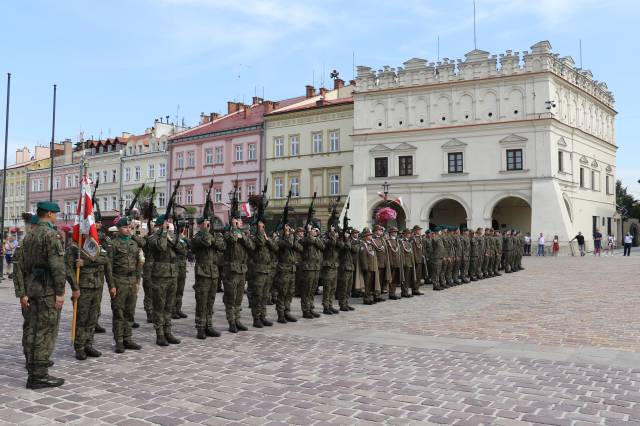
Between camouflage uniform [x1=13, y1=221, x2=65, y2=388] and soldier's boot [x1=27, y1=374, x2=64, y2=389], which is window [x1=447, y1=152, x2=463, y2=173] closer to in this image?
camouflage uniform [x1=13, y1=221, x2=65, y2=388]

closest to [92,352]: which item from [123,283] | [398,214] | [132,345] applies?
[132,345]

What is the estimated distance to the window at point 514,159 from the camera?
122 ft

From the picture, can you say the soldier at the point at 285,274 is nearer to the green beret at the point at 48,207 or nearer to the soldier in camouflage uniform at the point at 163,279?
the soldier in camouflage uniform at the point at 163,279

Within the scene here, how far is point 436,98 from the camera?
3941 centimetres

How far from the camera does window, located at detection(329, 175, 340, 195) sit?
44.1 metres

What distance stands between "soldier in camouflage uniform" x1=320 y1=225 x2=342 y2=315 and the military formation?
20mm

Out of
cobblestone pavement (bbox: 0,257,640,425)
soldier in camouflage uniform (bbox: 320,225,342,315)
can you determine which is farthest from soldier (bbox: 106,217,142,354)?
soldier in camouflage uniform (bbox: 320,225,342,315)

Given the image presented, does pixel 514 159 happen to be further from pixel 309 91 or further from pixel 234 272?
pixel 234 272

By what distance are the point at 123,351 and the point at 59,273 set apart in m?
2.07

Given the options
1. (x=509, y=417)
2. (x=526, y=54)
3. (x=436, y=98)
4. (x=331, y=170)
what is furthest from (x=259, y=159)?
(x=509, y=417)

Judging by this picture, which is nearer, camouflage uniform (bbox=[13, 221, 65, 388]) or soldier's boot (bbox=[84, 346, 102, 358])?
camouflage uniform (bbox=[13, 221, 65, 388])

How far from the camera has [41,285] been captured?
20.2 feet

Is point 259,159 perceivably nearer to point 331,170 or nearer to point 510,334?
point 331,170

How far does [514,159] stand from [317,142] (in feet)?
47.6
